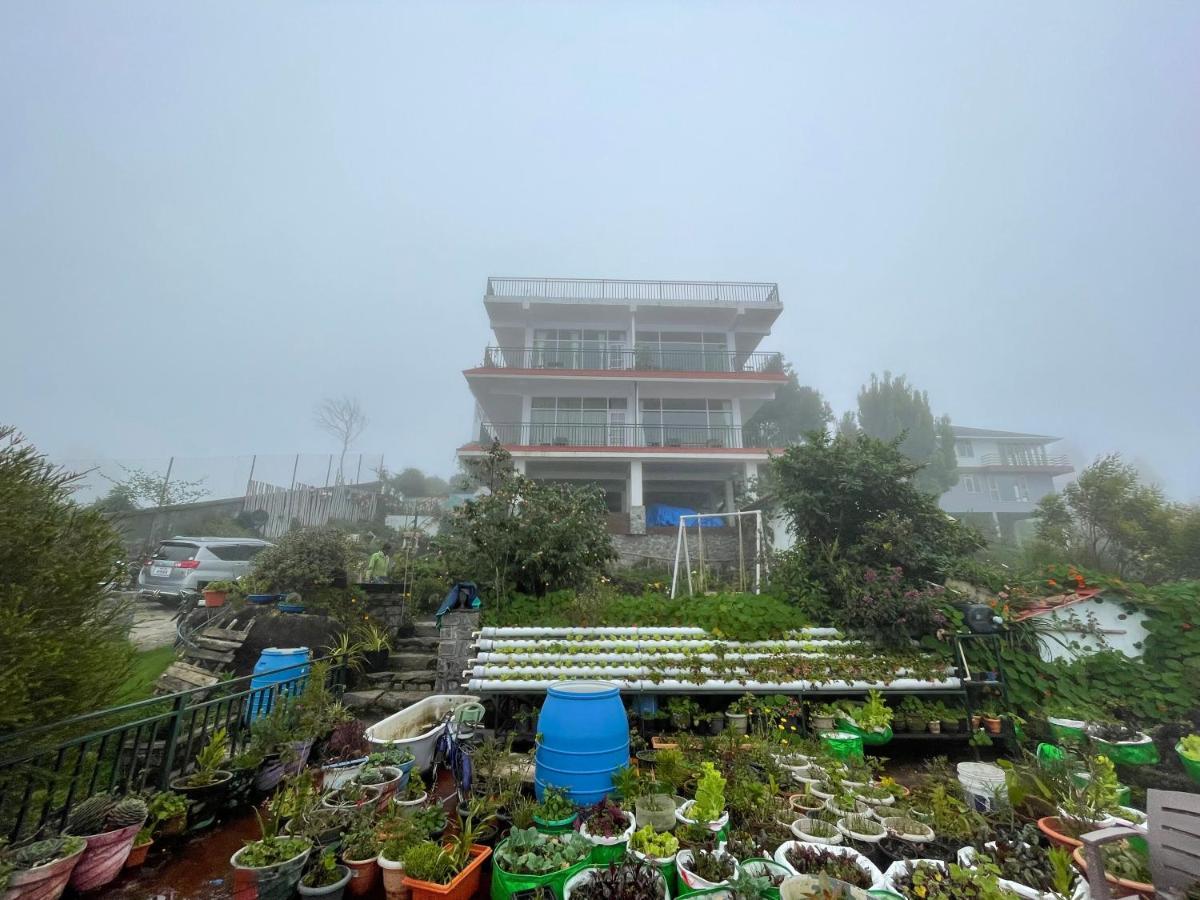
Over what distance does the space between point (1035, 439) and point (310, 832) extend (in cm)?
4167

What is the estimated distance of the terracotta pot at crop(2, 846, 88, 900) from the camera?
2.63 meters

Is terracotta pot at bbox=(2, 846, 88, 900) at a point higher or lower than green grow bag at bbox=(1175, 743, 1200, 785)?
lower

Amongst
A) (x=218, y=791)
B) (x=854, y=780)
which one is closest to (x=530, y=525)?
(x=218, y=791)

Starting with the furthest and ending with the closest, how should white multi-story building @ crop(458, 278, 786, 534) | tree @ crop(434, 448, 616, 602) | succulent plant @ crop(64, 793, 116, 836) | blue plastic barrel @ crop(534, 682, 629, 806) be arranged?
white multi-story building @ crop(458, 278, 786, 534) < tree @ crop(434, 448, 616, 602) < blue plastic barrel @ crop(534, 682, 629, 806) < succulent plant @ crop(64, 793, 116, 836)

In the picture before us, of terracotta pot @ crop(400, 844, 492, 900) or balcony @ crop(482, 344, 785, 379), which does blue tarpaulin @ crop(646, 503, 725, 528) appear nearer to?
balcony @ crop(482, 344, 785, 379)

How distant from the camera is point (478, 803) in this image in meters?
3.33

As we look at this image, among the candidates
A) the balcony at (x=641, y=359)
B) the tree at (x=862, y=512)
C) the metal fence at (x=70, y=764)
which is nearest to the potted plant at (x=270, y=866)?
the metal fence at (x=70, y=764)

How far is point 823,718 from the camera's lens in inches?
201

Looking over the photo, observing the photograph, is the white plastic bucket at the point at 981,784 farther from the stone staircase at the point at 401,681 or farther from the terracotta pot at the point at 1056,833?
the stone staircase at the point at 401,681

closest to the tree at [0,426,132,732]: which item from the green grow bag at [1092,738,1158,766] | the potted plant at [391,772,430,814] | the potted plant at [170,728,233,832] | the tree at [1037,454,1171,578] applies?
the potted plant at [170,728,233,832]

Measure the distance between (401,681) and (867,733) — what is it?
5.64 metres

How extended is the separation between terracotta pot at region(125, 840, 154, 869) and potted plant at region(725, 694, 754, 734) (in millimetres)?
4919

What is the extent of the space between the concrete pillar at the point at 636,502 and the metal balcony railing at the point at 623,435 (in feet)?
3.94

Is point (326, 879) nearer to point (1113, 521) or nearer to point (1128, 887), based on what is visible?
point (1128, 887)
